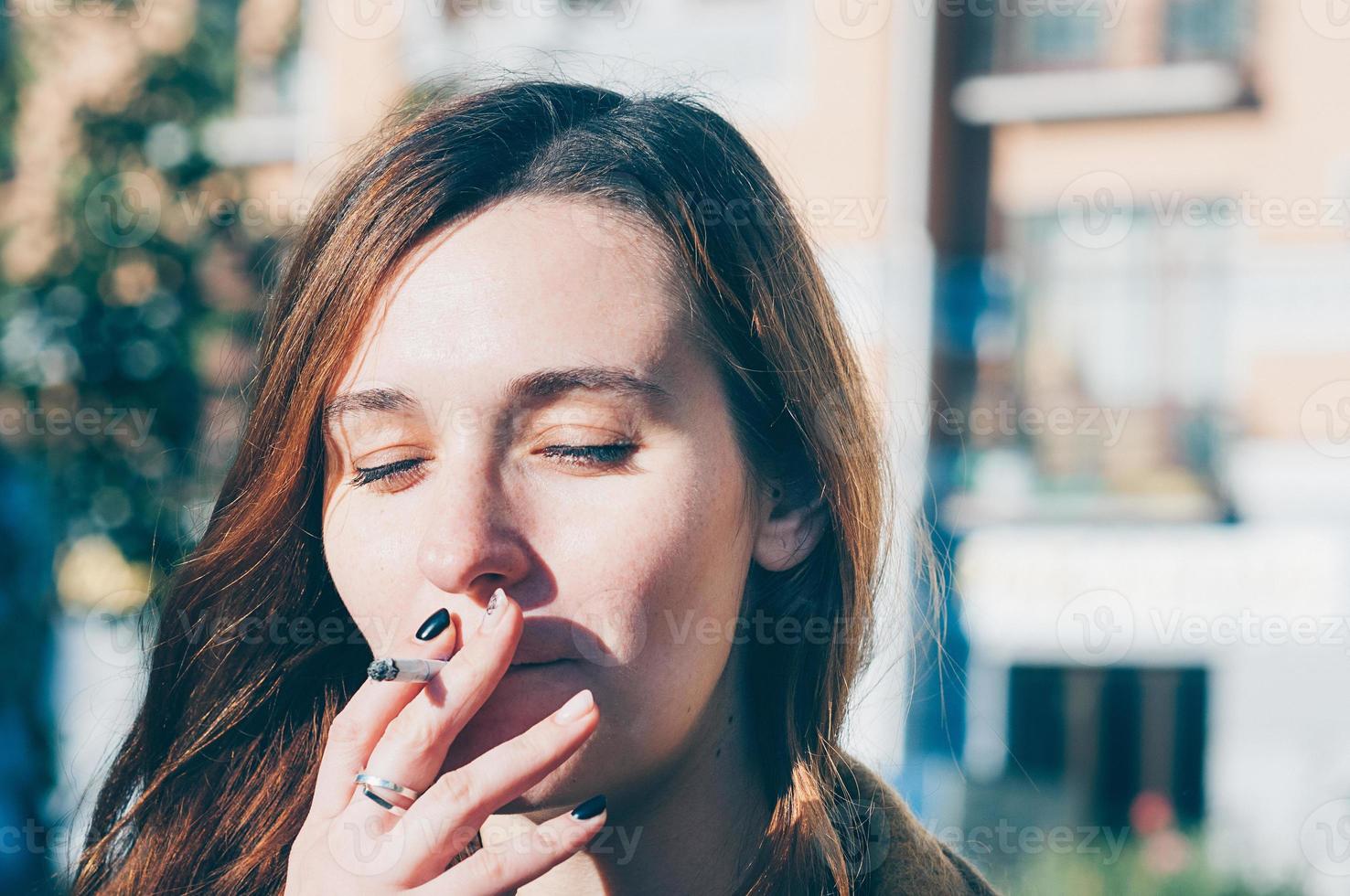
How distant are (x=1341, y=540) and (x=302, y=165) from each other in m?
8.43

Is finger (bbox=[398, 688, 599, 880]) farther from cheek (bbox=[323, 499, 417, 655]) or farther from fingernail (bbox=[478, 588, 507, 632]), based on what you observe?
cheek (bbox=[323, 499, 417, 655])

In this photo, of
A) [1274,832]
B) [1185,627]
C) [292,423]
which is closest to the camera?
[292,423]

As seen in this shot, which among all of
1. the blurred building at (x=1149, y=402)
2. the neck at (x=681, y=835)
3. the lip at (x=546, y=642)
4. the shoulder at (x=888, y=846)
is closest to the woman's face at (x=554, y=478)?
the lip at (x=546, y=642)

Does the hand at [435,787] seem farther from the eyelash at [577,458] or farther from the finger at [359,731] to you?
the eyelash at [577,458]

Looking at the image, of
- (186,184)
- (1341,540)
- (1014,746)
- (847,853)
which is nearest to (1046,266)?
(1341,540)

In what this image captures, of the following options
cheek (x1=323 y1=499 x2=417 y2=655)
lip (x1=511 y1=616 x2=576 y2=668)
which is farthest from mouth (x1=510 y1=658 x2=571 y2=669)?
cheek (x1=323 y1=499 x2=417 y2=655)

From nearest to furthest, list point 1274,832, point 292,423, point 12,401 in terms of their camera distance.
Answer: point 292,423
point 12,401
point 1274,832

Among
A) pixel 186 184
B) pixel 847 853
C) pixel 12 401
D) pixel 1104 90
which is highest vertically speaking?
pixel 1104 90

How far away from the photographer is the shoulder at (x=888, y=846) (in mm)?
1954

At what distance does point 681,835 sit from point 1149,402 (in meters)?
10.2

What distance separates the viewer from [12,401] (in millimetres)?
4949

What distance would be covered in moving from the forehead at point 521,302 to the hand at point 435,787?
31cm

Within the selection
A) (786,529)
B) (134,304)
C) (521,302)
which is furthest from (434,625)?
(134,304)

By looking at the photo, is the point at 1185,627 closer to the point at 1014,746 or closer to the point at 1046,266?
the point at 1014,746
